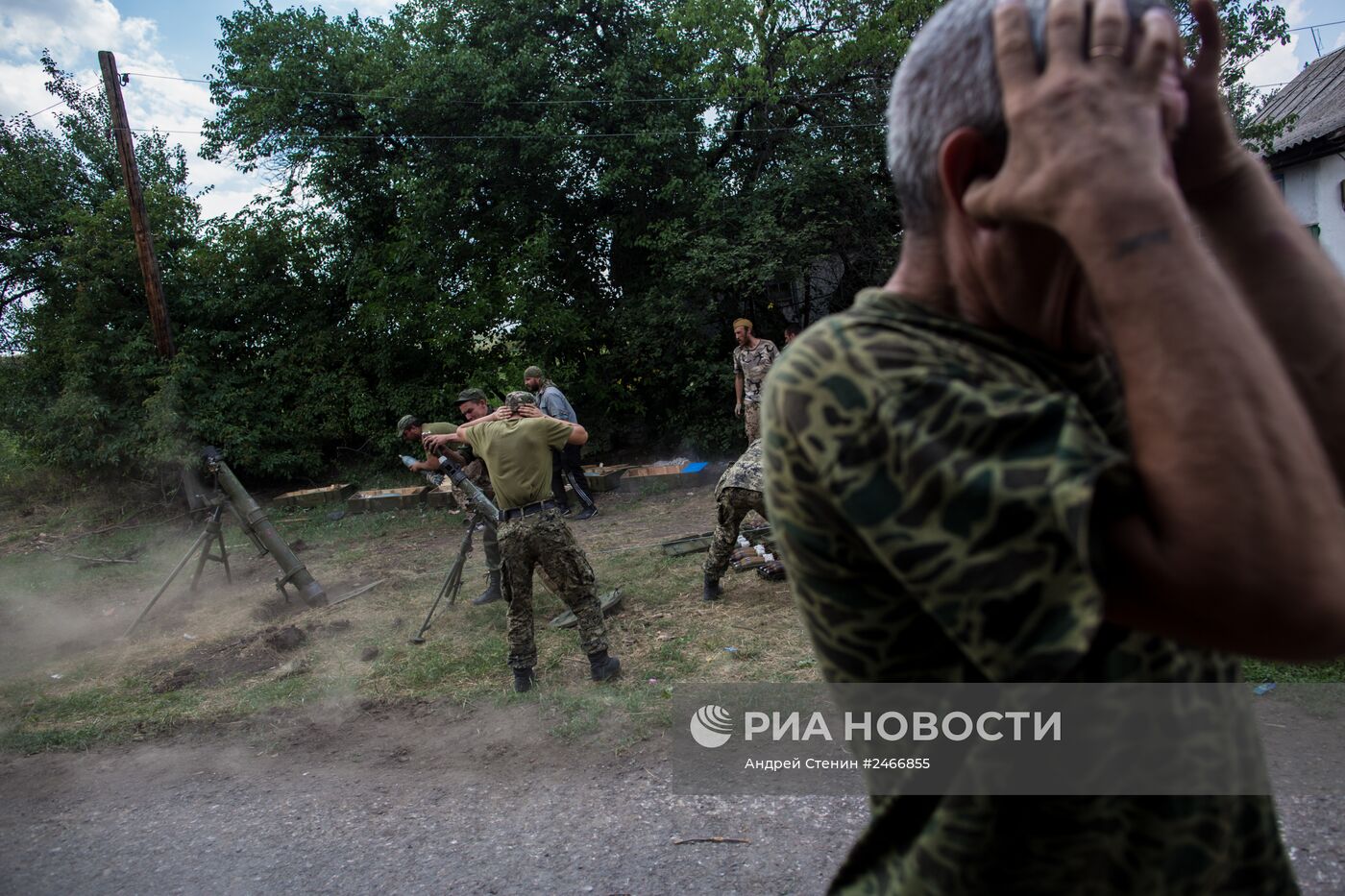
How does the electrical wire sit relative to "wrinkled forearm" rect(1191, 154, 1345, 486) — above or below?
above

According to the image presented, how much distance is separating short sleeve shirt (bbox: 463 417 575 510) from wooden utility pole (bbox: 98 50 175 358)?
10240 mm

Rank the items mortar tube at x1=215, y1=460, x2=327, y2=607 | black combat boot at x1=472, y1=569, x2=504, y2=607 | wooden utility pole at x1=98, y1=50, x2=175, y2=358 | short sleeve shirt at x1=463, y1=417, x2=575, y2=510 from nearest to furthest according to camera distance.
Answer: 1. short sleeve shirt at x1=463, y1=417, x2=575, y2=510
2. black combat boot at x1=472, y1=569, x2=504, y2=607
3. mortar tube at x1=215, y1=460, x2=327, y2=607
4. wooden utility pole at x1=98, y1=50, x2=175, y2=358

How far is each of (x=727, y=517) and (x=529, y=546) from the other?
5.95ft

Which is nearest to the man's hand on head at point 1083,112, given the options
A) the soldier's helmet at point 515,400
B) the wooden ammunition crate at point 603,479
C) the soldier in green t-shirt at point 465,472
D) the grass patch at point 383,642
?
the grass patch at point 383,642

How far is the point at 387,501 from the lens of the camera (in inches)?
525

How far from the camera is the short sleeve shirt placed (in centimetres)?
612

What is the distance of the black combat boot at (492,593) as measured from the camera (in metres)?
8.16

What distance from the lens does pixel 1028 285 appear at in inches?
36.6

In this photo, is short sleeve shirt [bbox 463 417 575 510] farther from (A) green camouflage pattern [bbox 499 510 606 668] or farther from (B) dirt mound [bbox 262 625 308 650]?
(B) dirt mound [bbox 262 625 308 650]

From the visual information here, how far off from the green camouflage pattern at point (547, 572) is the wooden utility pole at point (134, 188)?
10688mm

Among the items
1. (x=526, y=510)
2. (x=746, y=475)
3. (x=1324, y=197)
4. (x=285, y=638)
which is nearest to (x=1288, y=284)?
(x=526, y=510)

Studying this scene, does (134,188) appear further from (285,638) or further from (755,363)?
(755,363)

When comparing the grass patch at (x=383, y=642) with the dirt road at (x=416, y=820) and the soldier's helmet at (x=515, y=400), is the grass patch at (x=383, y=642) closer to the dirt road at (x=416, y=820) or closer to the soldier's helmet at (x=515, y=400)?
the dirt road at (x=416, y=820)

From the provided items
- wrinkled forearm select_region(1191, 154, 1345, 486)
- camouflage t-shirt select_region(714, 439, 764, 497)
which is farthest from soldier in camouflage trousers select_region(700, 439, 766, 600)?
wrinkled forearm select_region(1191, 154, 1345, 486)
